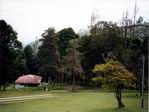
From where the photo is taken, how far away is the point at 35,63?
5131cm

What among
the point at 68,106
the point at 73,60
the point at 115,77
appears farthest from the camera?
the point at 73,60

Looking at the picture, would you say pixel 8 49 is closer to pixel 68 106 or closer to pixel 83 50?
pixel 68 106

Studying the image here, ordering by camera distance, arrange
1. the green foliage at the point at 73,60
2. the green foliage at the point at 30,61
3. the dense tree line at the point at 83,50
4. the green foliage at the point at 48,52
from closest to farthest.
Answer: the green foliage at the point at 73,60 → the dense tree line at the point at 83,50 → the green foliage at the point at 30,61 → the green foliage at the point at 48,52

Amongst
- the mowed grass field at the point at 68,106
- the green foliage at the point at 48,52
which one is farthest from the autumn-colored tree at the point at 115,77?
the green foliage at the point at 48,52

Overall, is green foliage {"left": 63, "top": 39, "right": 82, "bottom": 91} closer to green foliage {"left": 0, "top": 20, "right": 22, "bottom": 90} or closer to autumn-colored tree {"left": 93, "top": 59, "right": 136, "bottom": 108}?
green foliage {"left": 0, "top": 20, "right": 22, "bottom": 90}

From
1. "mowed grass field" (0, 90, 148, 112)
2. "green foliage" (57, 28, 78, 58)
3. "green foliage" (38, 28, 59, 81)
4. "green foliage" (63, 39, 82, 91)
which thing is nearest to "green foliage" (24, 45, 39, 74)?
"green foliage" (38, 28, 59, 81)

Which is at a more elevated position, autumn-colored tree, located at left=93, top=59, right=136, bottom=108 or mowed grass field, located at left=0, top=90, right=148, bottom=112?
autumn-colored tree, located at left=93, top=59, right=136, bottom=108

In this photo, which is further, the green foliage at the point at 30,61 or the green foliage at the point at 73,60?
the green foliage at the point at 30,61

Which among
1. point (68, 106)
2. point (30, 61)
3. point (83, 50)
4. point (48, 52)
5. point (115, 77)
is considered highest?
point (83, 50)

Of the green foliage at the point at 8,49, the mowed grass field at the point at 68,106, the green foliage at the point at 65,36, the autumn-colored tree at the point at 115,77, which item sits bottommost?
the mowed grass field at the point at 68,106

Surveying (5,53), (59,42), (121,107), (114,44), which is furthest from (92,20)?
(121,107)

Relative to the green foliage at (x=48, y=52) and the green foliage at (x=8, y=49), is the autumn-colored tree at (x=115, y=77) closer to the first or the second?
the green foliage at (x=8, y=49)

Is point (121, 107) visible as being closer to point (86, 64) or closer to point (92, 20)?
point (86, 64)

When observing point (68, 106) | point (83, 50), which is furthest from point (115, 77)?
point (83, 50)
